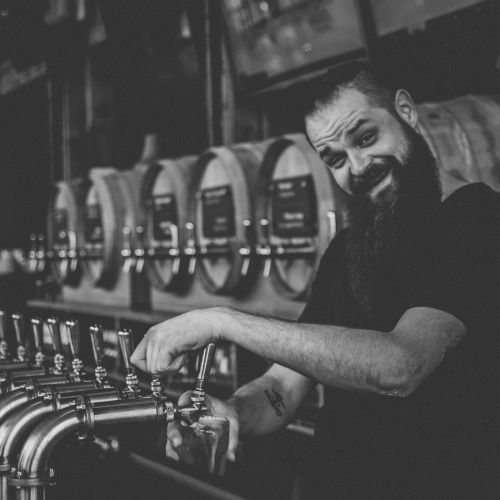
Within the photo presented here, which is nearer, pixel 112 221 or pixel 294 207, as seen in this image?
pixel 294 207

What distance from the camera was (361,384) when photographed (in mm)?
1386

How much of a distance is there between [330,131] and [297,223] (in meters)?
1.61

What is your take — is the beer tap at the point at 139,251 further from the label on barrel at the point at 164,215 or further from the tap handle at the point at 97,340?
the tap handle at the point at 97,340

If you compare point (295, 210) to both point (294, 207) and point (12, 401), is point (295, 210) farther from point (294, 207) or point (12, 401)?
point (12, 401)

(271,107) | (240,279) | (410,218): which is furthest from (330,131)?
(271,107)

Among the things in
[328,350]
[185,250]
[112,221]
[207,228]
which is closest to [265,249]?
[207,228]

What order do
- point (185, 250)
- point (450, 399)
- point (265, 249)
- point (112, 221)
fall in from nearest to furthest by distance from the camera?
1. point (450, 399)
2. point (265, 249)
3. point (185, 250)
4. point (112, 221)

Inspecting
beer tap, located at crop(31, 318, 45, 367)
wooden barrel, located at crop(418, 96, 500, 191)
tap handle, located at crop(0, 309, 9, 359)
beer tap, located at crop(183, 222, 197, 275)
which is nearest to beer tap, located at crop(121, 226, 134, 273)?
beer tap, located at crop(183, 222, 197, 275)

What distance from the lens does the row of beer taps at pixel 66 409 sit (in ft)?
3.70

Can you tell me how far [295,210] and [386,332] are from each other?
1.87m

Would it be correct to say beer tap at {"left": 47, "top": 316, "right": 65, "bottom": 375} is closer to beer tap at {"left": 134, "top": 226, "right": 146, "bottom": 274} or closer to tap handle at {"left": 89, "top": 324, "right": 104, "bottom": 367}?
tap handle at {"left": 89, "top": 324, "right": 104, "bottom": 367}

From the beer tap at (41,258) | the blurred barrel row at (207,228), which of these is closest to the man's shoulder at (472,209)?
the blurred barrel row at (207,228)

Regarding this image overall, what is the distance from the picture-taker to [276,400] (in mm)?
1838

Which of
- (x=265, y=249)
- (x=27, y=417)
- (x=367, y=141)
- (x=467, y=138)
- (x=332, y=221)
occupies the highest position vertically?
(x=467, y=138)
